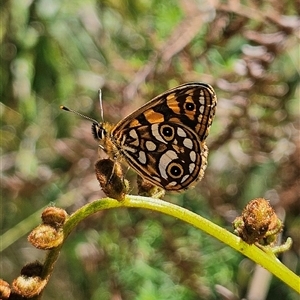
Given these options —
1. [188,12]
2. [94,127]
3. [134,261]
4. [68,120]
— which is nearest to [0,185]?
[68,120]

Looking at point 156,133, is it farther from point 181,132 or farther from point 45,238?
point 45,238

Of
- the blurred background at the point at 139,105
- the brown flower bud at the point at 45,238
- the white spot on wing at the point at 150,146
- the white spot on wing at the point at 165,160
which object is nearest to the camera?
the brown flower bud at the point at 45,238

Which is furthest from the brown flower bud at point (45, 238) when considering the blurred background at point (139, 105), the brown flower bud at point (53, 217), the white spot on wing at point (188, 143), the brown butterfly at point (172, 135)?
the blurred background at point (139, 105)

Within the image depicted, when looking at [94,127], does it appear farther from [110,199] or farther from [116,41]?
[116,41]

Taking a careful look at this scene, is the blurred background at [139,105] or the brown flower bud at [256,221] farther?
the blurred background at [139,105]

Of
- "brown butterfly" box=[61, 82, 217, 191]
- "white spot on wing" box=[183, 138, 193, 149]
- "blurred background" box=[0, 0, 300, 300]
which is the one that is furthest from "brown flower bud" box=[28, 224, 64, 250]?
"blurred background" box=[0, 0, 300, 300]

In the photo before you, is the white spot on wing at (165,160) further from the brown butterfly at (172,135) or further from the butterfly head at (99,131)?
the butterfly head at (99,131)

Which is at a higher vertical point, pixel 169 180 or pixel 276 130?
pixel 169 180
